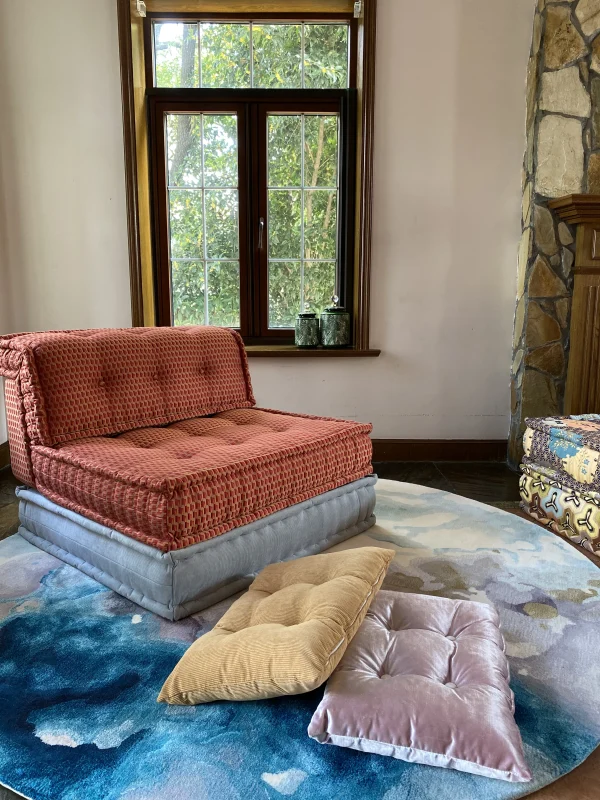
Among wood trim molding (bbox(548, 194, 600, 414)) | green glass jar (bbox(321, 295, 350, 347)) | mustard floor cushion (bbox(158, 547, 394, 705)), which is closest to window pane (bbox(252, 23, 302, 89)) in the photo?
green glass jar (bbox(321, 295, 350, 347))

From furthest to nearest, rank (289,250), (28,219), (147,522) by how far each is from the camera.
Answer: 1. (289,250)
2. (28,219)
3. (147,522)

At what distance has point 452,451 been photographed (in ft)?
11.7

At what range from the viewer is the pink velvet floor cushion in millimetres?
1117

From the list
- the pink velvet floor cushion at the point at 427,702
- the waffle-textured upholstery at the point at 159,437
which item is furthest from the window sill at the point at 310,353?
the pink velvet floor cushion at the point at 427,702

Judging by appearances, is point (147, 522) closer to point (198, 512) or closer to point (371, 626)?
point (198, 512)

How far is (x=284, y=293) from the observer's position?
3.66 meters

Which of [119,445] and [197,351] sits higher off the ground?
[197,351]

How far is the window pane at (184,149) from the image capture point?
3.50 meters

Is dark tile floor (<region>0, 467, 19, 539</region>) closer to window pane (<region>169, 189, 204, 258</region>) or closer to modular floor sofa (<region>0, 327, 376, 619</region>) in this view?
modular floor sofa (<region>0, 327, 376, 619</region>)

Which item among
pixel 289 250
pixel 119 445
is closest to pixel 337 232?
pixel 289 250

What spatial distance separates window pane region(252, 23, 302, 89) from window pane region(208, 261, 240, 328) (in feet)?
3.35

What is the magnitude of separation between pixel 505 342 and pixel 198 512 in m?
2.39

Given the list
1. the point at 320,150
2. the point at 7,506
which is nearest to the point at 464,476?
the point at 320,150

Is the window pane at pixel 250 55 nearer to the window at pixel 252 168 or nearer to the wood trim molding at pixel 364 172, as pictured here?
the window at pixel 252 168
